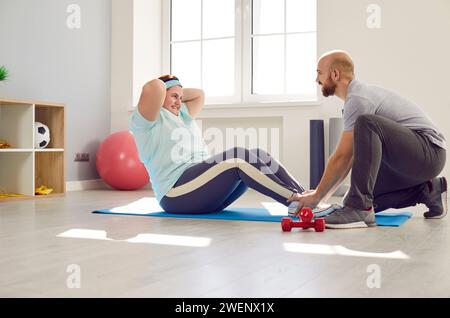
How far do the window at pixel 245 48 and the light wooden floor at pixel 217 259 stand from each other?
270 cm

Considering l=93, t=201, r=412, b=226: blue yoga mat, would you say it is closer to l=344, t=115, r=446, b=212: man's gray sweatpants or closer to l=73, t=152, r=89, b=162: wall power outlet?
l=344, t=115, r=446, b=212: man's gray sweatpants

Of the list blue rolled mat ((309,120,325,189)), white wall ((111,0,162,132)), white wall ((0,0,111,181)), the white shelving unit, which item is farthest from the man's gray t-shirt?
white wall ((111,0,162,132))

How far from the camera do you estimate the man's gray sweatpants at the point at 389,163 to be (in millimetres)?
2475

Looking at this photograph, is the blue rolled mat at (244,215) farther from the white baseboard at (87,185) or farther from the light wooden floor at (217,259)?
the white baseboard at (87,185)

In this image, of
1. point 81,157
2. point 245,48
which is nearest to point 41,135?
point 81,157

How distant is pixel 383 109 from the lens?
Answer: 2.64 m

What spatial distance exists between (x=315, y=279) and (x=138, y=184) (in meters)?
3.76

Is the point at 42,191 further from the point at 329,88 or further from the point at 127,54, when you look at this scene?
the point at 329,88

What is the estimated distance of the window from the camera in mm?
5238

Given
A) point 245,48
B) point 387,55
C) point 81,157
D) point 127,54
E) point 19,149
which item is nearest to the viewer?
point 19,149

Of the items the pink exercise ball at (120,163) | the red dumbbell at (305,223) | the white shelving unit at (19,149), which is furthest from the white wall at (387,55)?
the red dumbbell at (305,223)

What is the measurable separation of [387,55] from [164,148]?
255 centimetres
